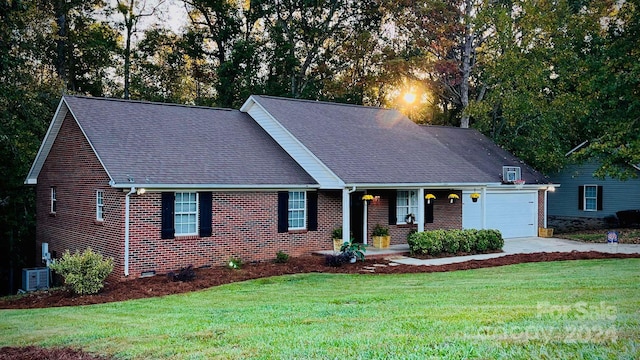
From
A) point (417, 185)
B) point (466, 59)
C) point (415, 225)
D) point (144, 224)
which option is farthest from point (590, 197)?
point (144, 224)

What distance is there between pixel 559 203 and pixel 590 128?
15.2ft

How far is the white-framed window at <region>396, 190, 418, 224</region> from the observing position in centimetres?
2119

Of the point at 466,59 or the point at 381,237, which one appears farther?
the point at 466,59

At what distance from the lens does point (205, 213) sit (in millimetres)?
16422

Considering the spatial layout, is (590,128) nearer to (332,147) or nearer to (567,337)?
(332,147)

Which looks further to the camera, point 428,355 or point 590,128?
point 590,128

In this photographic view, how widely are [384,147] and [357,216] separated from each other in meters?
3.00

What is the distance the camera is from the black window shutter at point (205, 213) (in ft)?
53.7

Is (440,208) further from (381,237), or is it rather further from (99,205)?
(99,205)

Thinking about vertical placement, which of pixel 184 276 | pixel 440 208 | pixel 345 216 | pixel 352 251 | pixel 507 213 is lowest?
pixel 184 276

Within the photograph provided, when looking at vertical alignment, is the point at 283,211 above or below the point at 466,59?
below

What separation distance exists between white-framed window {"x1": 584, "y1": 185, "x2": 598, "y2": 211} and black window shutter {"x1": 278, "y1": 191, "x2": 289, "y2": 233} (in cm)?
1867

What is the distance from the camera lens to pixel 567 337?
6254mm

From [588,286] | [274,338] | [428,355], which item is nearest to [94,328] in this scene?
[274,338]
